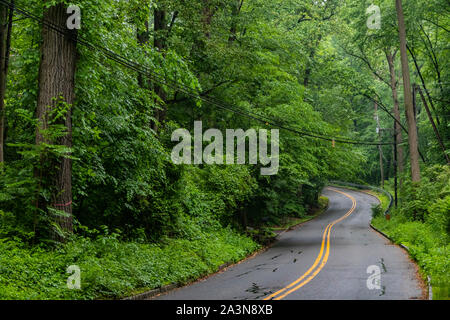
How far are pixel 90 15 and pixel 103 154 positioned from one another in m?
4.32

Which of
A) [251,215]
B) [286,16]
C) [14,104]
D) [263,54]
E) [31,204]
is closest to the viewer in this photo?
[31,204]

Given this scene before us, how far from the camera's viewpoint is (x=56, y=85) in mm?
11484

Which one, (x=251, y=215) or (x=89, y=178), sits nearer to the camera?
(x=89, y=178)

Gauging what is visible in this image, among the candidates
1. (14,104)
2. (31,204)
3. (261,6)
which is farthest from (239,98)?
(31,204)

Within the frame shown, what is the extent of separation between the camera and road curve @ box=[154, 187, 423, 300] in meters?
11.1

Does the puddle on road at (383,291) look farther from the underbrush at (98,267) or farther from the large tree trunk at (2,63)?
the large tree trunk at (2,63)

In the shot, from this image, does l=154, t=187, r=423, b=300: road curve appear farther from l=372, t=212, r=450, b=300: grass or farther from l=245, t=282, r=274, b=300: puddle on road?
l=372, t=212, r=450, b=300: grass

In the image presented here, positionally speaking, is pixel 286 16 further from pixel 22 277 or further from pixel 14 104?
pixel 22 277

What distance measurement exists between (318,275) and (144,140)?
22.8ft

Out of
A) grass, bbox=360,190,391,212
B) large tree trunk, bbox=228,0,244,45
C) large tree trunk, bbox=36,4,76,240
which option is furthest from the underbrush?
grass, bbox=360,190,391,212

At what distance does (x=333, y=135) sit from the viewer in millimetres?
32781

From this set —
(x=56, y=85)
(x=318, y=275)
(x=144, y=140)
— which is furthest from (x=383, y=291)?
(x=56, y=85)

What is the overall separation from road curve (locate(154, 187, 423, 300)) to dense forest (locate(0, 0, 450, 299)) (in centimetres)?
98

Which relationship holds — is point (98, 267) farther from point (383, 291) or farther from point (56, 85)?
point (383, 291)
